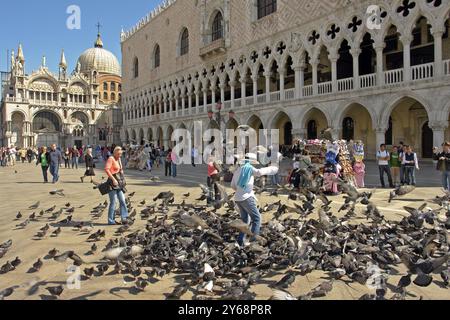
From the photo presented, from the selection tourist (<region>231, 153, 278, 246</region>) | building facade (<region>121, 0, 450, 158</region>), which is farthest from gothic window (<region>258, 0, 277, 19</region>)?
tourist (<region>231, 153, 278, 246</region>)

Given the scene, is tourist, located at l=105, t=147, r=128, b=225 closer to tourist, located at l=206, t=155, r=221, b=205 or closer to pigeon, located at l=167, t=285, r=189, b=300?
tourist, located at l=206, t=155, r=221, b=205

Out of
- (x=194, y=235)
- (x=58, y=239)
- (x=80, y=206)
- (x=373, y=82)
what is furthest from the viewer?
(x=373, y=82)

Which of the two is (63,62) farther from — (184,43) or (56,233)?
(56,233)

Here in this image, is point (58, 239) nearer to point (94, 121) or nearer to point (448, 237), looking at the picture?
point (448, 237)

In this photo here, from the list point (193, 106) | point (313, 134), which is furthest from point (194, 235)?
point (193, 106)

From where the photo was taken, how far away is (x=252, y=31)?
2805 centimetres

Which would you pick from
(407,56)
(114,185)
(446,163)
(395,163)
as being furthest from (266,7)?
(114,185)

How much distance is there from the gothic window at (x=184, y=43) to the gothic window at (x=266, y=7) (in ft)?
39.4

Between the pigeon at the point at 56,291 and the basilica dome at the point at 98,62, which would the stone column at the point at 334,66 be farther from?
the basilica dome at the point at 98,62

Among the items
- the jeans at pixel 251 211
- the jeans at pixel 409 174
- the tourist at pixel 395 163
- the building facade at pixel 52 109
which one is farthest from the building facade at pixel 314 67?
the building facade at pixel 52 109

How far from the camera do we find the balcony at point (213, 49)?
30583 millimetres

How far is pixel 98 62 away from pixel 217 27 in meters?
60.6

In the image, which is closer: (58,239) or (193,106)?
(58,239)
